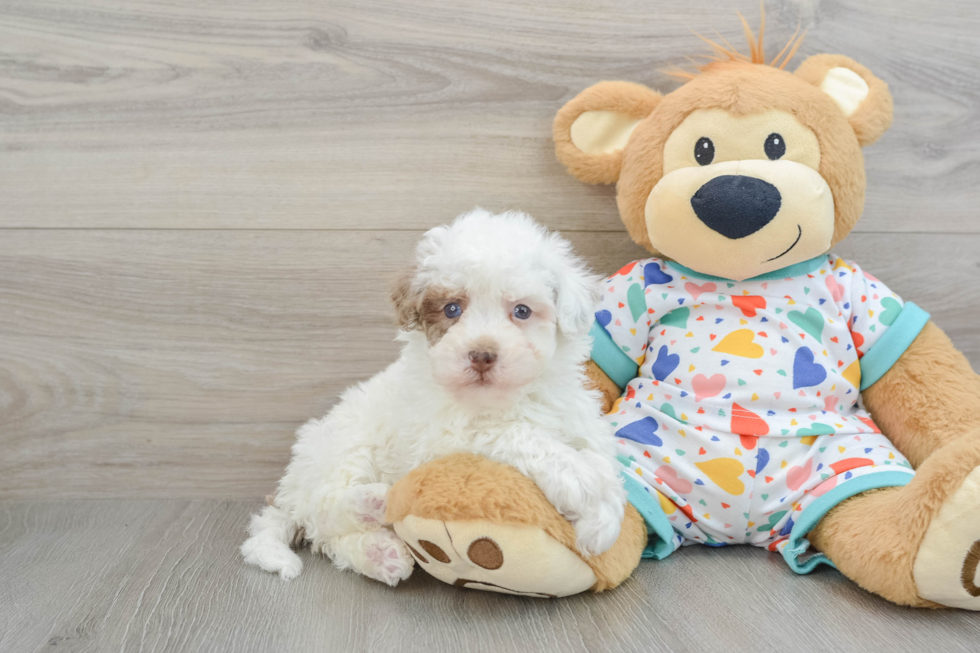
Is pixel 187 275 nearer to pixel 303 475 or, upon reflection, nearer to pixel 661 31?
pixel 303 475

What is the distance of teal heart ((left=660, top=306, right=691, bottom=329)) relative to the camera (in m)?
1.21

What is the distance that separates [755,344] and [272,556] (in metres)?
0.84

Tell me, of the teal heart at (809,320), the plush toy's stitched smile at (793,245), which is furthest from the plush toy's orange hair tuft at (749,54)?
the teal heart at (809,320)

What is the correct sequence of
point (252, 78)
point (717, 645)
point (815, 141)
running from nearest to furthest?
point (717, 645) < point (815, 141) < point (252, 78)

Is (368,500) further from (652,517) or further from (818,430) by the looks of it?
(818,430)

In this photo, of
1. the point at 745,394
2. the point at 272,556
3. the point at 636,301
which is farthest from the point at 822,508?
the point at 272,556

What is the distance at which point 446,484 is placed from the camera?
923 mm

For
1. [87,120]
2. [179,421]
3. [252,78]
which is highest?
[252,78]

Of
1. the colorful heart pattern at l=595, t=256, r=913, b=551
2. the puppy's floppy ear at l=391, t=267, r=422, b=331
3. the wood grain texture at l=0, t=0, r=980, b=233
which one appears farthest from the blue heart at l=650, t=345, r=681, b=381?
the puppy's floppy ear at l=391, t=267, r=422, b=331

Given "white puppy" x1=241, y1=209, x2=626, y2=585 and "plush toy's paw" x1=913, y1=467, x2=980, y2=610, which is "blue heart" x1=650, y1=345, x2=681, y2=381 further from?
"plush toy's paw" x1=913, y1=467, x2=980, y2=610

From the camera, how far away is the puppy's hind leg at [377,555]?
1.03 m

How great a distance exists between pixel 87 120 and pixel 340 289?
581 millimetres

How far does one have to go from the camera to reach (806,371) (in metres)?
1.15

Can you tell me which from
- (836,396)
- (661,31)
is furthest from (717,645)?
(661,31)
